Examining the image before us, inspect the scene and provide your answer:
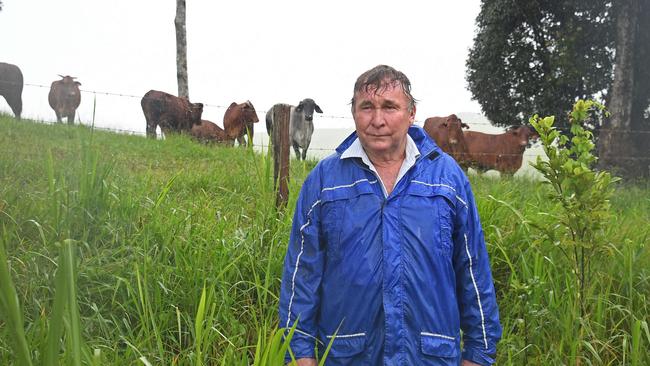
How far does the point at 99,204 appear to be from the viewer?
347cm

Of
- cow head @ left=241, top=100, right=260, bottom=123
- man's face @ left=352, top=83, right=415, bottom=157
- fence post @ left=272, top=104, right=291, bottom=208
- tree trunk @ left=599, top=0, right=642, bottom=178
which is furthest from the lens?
cow head @ left=241, top=100, right=260, bottom=123

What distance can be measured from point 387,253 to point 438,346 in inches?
14.6

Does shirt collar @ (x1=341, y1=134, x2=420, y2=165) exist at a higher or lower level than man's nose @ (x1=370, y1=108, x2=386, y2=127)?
Result: lower

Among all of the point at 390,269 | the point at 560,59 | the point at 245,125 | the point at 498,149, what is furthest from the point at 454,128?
the point at 390,269

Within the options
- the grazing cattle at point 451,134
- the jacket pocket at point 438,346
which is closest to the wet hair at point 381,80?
the jacket pocket at point 438,346

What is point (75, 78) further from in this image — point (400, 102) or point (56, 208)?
point (400, 102)

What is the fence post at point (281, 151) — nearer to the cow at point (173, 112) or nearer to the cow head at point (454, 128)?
the cow head at point (454, 128)

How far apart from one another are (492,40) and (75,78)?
33.9 ft

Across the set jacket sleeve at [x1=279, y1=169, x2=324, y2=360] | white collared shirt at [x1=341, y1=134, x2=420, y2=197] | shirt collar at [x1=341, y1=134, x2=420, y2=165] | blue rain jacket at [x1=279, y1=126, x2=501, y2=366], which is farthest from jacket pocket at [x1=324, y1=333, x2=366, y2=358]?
shirt collar at [x1=341, y1=134, x2=420, y2=165]

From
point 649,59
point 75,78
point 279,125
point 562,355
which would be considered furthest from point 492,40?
point 562,355

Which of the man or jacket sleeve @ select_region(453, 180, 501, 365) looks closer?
the man

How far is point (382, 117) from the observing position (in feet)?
6.91

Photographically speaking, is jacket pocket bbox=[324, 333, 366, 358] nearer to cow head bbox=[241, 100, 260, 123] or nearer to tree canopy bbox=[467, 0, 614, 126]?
tree canopy bbox=[467, 0, 614, 126]

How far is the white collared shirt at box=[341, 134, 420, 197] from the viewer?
212 cm
